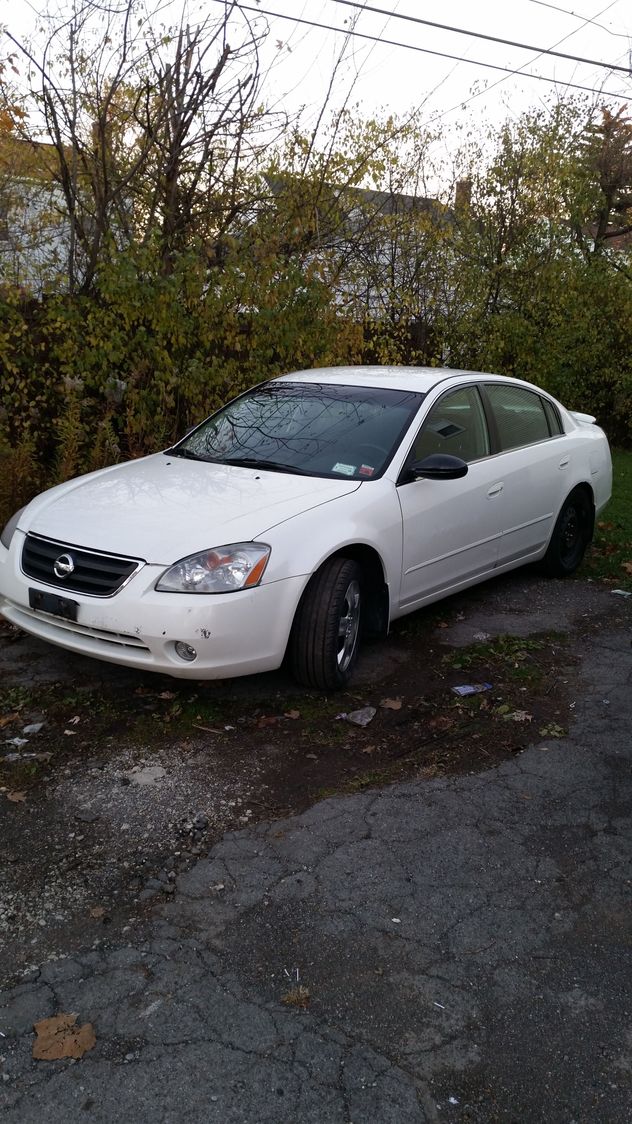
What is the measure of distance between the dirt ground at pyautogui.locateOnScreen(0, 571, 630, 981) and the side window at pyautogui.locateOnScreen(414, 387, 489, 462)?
112 centimetres

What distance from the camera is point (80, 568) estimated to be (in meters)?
4.46

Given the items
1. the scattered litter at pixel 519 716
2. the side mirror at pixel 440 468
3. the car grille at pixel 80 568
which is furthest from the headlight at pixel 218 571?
the scattered litter at pixel 519 716

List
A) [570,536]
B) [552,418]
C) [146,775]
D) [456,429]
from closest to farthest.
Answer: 1. [146,775]
2. [456,429]
3. [552,418]
4. [570,536]

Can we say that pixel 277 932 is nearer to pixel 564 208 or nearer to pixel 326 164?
pixel 326 164

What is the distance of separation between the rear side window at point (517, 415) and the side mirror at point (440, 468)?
3.55 ft

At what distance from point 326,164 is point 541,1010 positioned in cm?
777

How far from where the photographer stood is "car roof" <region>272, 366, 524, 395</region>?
583 cm

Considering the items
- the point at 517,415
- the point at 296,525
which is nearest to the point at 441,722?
the point at 296,525

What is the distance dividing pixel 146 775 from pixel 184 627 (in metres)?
0.66

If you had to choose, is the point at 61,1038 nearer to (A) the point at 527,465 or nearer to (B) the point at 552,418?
(A) the point at 527,465

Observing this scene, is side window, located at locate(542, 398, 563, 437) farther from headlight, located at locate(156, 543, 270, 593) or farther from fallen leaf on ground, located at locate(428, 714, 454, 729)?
headlight, located at locate(156, 543, 270, 593)

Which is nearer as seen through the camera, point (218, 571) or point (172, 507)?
point (218, 571)

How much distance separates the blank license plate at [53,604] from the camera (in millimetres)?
4418

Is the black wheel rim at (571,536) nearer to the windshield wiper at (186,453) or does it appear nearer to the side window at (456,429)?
the side window at (456,429)
